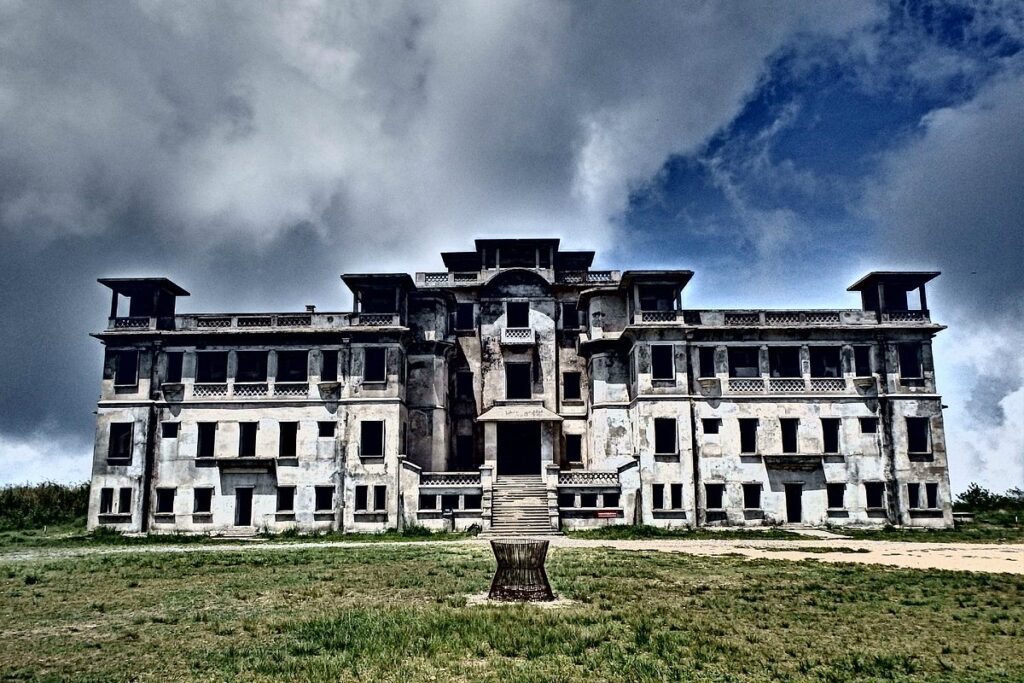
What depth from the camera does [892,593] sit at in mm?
16719

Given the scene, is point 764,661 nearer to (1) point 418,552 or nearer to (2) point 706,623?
(2) point 706,623

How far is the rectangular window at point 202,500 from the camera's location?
37344 mm

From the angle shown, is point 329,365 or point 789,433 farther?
point 329,365

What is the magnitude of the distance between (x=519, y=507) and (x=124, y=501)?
20216mm

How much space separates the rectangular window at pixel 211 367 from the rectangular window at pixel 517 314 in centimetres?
1563

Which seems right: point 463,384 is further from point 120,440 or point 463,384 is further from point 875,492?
point 875,492

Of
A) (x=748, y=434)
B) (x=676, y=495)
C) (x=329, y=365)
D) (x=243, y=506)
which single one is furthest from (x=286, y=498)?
(x=748, y=434)

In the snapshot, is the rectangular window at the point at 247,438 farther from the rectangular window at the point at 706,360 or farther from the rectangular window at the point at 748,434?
the rectangular window at the point at 748,434

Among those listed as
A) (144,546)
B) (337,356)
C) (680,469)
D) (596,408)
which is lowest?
(144,546)

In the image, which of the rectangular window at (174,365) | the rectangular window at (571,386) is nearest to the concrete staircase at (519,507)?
the rectangular window at (571,386)

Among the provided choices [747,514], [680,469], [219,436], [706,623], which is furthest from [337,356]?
[706,623]

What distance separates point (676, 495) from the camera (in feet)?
121

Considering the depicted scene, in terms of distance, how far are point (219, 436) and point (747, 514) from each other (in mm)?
27183

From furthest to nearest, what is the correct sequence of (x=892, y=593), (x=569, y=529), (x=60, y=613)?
(x=569, y=529) < (x=892, y=593) < (x=60, y=613)
